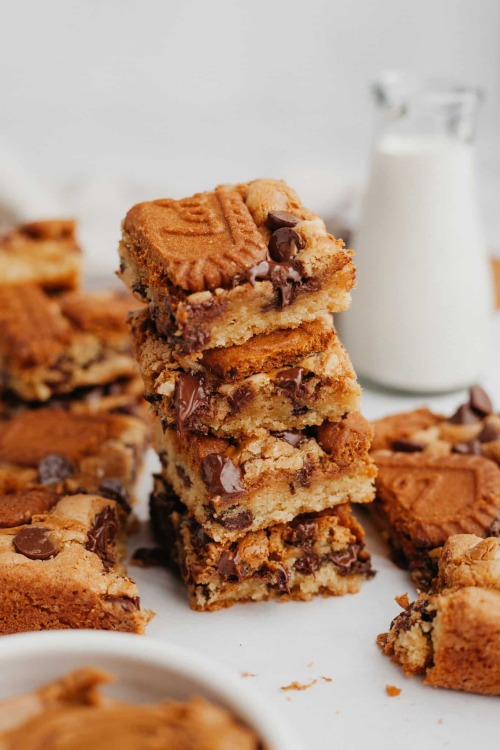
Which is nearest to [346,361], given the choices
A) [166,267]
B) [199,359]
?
[199,359]

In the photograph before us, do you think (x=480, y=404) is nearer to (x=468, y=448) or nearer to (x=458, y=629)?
(x=468, y=448)

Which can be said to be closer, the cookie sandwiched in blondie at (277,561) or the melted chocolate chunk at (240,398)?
the melted chocolate chunk at (240,398)

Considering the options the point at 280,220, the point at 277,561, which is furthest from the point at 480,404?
the point at 280,220

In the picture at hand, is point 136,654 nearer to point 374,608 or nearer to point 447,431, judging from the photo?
point 374,608

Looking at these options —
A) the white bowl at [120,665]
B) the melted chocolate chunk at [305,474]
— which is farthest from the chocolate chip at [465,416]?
the white bowl at [120,665]

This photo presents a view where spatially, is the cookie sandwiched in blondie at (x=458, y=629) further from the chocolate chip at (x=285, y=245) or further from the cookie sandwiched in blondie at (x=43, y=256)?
the cookie sandwiched in blondie at (x=43, y=256)
